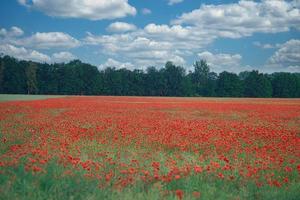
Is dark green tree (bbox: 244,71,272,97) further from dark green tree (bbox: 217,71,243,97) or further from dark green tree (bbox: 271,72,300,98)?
dark green tree (bbox: 271,72,300,98)

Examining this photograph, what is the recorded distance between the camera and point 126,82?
359ft

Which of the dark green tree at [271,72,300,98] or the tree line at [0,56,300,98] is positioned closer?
the tree line at [0,56,300,98]

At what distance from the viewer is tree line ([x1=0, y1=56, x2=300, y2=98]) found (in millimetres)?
96812

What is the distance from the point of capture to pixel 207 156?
9.27 m

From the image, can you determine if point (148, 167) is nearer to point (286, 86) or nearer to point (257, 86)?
point (257, 86)

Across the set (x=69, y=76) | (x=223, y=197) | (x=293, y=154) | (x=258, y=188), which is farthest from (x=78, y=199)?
(x=69, y=76)

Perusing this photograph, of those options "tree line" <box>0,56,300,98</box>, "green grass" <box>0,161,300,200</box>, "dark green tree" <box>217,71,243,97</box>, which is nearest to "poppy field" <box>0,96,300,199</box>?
"green grass" <box>0,161,300,200</box>

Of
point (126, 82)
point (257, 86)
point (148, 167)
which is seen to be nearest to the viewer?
point (148, 167)

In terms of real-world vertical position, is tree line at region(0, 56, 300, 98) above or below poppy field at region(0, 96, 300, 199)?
above

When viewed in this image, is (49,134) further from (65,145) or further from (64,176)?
(64,176)

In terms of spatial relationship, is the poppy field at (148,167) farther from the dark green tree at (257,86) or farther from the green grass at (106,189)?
the dark green tree at (257,86)

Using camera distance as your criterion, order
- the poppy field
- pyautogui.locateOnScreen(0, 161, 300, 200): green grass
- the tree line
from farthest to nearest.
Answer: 1. the tree line
2. the poppy field
3. pyautogui.locateOnScreen(0, 161, 300, 200): green grass

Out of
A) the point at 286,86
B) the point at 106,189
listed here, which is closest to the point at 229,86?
the point at 286,86

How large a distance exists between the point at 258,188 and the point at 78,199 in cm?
342
